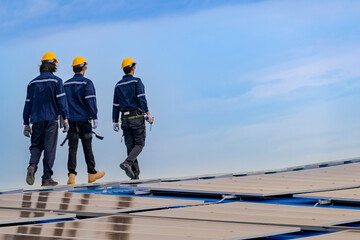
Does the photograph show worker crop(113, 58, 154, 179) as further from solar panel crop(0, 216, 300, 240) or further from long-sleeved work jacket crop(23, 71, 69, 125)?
solar panel crop(0, 216, 300, 240)

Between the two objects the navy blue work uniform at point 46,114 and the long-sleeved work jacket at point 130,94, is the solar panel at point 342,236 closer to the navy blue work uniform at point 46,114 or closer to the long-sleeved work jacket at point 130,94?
the navy blue work uniform at point 46,114

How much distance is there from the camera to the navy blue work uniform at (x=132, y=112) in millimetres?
12328

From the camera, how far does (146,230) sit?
201 inches

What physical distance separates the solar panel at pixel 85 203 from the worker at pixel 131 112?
4304 mm

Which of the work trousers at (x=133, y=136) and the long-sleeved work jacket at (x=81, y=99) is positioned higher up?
the long-sleeved work jacket at (x=81, y=99)

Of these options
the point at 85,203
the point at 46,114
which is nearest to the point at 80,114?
the point at 46,114

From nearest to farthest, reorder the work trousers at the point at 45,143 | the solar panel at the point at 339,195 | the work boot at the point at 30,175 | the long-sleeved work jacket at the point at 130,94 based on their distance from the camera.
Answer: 1. the solar panel at the point at 339,195
2. the work trousers at the point at 45,143
3. the work boot at the point at 30,175
4. the long-sleeved work jacket at the point at 130,94

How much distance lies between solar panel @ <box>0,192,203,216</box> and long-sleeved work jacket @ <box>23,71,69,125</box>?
3236mm

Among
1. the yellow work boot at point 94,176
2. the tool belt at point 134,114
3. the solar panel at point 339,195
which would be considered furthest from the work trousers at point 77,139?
the solar panel at point 339,195

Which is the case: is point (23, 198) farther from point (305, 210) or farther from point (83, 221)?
point (305, 210)

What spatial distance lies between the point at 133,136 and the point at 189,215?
Answer: 658 cm

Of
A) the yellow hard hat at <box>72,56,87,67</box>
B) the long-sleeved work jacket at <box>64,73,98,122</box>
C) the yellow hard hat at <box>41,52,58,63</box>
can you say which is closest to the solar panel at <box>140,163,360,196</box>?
the long-sleeved work jacket at <box>64,73,98,122</box>

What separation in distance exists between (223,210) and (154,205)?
82 centimetres

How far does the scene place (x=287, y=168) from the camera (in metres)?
13.3
